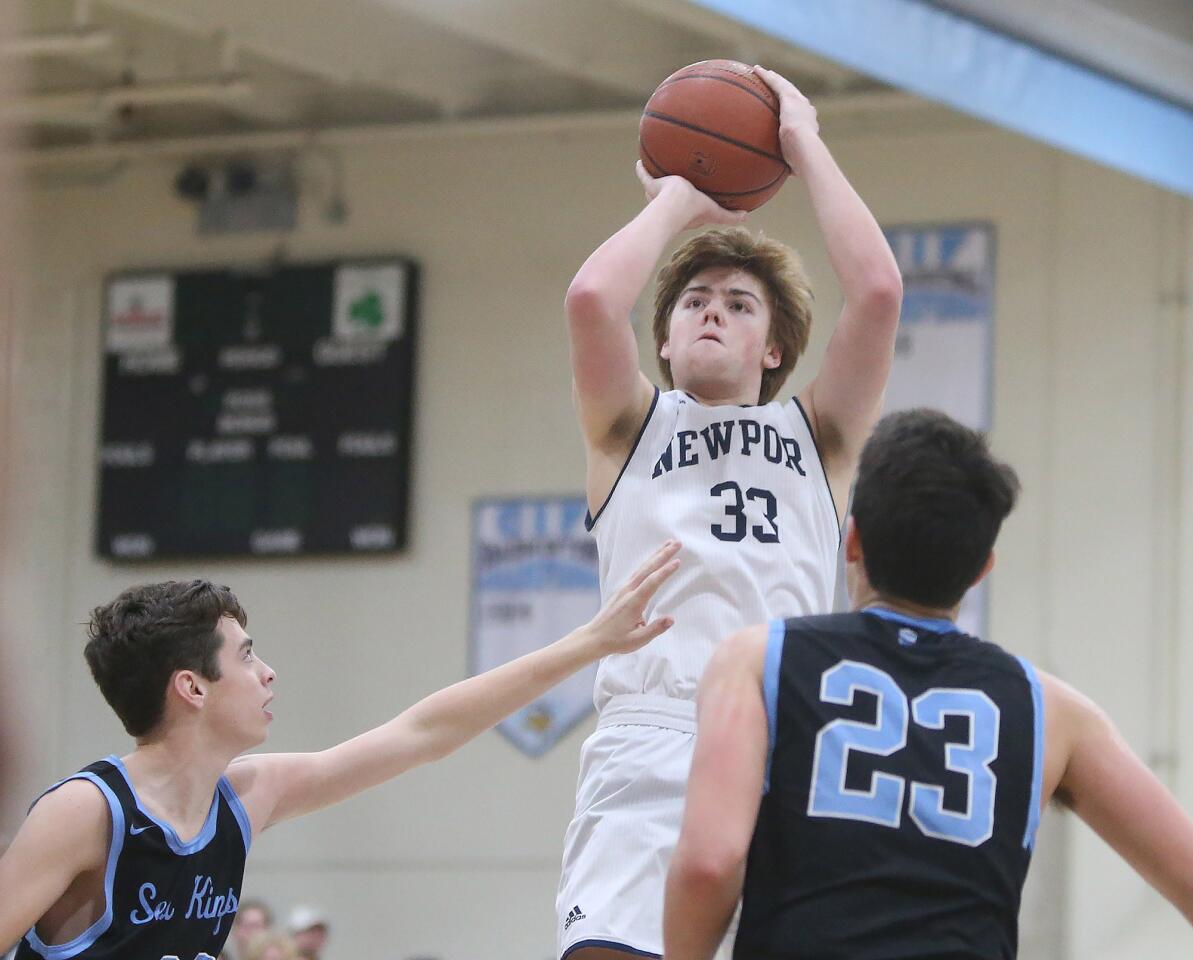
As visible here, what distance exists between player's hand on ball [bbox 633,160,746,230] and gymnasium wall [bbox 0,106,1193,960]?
7.26 metres

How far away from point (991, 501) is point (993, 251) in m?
8.94

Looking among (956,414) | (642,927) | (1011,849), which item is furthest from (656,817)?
(956,414)

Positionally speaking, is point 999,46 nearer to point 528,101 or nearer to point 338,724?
point 528,101

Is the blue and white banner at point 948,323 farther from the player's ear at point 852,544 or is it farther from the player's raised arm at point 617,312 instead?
the player's ear at point 852,544

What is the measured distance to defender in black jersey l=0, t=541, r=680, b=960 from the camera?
303 centimetres

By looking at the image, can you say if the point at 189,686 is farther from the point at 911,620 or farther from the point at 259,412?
the point at 259,412

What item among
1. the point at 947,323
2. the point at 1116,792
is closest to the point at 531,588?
the point at 947,323

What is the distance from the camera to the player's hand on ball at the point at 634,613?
3.21m

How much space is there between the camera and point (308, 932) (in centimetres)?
1044

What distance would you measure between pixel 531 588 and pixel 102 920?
8.71 m

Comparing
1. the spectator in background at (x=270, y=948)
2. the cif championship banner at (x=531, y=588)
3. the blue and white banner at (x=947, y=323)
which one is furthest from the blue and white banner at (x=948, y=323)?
the spectator in background at (x=270, y=948)

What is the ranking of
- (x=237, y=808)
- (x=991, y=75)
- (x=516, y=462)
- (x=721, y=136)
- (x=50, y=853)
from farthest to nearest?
(x=516, y=462) → (x=991, y=75) → (x=721, y=136) → (x=237, y=808) → (x=50, y=853)

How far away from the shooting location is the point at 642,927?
3262 mm

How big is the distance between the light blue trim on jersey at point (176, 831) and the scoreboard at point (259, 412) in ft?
28.1
